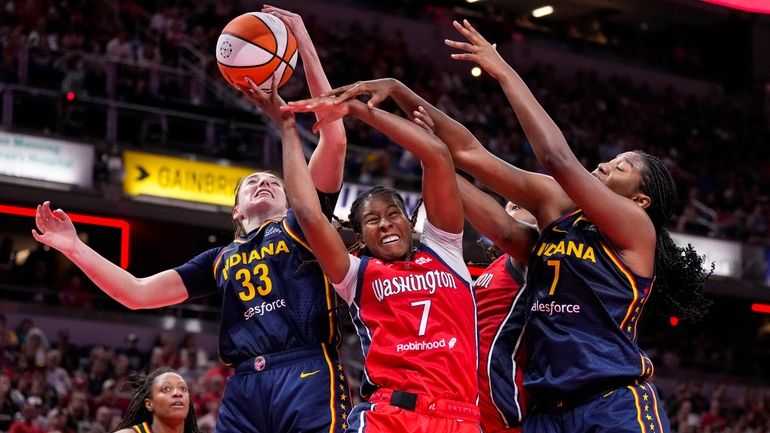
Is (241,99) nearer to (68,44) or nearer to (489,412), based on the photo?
(68,44)

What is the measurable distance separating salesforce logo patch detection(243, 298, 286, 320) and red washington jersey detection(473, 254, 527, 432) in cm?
88

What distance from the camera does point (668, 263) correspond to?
473 cm

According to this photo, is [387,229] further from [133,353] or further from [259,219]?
[133,353]

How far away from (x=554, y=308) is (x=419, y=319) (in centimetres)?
55

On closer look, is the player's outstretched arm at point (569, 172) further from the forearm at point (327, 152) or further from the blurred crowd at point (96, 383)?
the blurred crowd at point (96, 383)

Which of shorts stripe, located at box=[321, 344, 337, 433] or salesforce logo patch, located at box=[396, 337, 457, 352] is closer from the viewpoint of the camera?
salesforce logo patch, located at box=[396, 337, 457, 352]

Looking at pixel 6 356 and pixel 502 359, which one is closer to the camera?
pixel 502 359

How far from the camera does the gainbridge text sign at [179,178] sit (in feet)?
55.5

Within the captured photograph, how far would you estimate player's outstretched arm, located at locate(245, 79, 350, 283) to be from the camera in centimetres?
450

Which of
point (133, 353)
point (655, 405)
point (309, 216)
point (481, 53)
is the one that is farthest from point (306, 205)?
point (133, 353)

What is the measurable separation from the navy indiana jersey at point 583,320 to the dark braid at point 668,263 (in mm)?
242

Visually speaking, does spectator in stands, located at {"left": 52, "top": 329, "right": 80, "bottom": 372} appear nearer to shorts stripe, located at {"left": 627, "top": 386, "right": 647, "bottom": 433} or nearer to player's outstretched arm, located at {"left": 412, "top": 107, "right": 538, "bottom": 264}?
player's outstretched arm, located at {"left": 412, "top": 107, "right": 538, "bottom": 264}

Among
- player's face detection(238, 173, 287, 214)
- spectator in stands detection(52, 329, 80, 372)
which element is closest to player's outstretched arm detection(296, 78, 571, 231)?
player's face detection(238, 173, 287, 214)

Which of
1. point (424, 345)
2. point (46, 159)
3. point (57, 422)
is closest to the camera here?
point (424, 345)
